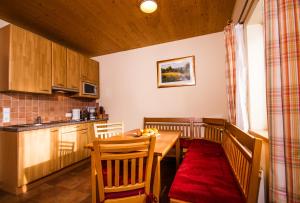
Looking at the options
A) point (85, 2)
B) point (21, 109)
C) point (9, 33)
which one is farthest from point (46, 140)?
point (85, 2)

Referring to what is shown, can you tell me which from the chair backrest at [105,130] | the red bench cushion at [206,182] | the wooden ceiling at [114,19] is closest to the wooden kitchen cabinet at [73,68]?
the wooden ceiling at [114,19]

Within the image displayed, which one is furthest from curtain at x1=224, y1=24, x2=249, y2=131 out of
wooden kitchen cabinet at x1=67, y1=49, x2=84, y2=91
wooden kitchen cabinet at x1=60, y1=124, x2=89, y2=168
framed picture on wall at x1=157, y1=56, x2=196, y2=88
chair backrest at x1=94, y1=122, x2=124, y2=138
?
wooden kitchen cabinet at x1=67, y1=49, x2=84, y2=91

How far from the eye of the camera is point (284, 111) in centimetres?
77

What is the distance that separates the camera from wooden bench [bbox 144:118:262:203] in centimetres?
92

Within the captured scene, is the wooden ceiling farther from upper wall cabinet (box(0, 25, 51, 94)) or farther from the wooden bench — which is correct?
the wooden bench

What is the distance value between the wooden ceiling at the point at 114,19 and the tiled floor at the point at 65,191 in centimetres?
250

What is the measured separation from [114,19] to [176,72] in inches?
61.1

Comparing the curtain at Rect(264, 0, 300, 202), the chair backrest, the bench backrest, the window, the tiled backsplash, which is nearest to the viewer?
the curtain at Rect(264, 0, 300, 202)

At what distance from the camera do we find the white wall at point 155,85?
2.88 meters

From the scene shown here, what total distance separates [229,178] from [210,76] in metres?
2.08

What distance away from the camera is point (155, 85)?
11.0 ft

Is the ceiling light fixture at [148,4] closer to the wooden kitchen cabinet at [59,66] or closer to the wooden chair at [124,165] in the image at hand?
the wooden chair at [124,165]

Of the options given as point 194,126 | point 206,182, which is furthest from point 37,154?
point 194,126

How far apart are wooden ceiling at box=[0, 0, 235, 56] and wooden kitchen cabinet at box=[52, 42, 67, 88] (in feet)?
1.02
